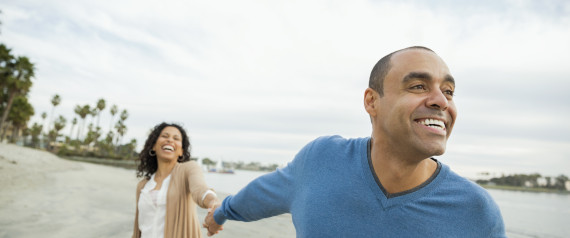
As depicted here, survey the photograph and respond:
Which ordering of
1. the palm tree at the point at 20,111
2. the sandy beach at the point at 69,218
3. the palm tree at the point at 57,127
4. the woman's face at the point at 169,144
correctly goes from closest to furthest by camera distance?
the woman's face at the point at 169,144
the sandy beach at the point at 69,218
the palm tree at the point at 20,111
the palm tree at the point at 57,127

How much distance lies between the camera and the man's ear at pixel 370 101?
75.0 inches

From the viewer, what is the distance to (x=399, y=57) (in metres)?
1.80

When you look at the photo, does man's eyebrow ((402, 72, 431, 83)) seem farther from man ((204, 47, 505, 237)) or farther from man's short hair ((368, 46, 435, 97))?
man's short hair ((368, 46, 435, 97))

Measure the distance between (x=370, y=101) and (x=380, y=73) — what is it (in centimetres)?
18

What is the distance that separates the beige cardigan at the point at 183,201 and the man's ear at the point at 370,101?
210cm

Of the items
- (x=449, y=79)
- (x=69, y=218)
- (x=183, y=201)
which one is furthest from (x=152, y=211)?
(x=69, y=218)

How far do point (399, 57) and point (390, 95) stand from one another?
0.22 m

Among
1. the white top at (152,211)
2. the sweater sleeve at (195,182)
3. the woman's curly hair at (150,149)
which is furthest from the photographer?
the woman's curly hair at (150,149)

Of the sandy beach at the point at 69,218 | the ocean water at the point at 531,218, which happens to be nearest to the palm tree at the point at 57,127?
the ocean water at the point at 531,218

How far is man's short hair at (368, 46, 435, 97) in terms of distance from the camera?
5.98ft

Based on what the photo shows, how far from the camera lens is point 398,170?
173 centimetres

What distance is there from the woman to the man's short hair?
194 centimetres

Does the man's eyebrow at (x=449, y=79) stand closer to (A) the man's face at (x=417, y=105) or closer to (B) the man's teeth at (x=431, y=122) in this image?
(A) the man's face at (x=417, y=105)

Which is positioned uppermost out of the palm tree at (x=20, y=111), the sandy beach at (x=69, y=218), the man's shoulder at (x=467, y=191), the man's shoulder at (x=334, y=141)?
the palm tree at (x=20, y=111)
